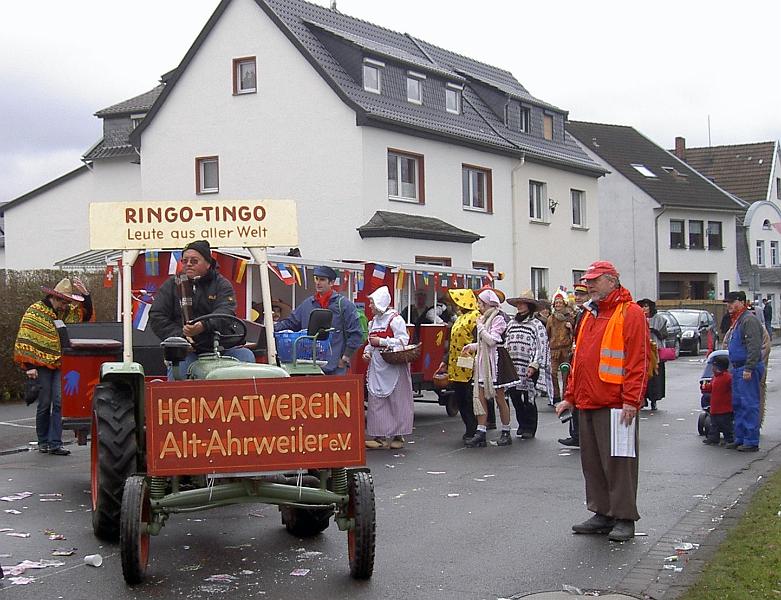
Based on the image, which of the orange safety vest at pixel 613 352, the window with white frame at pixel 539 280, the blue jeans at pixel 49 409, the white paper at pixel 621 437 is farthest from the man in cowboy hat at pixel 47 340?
the window with white frame at pixel 539 280

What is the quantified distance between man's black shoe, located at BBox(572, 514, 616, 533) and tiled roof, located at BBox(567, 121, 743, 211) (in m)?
46.5

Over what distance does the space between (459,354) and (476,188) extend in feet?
69.7

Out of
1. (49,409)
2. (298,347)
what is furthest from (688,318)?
(49,409)

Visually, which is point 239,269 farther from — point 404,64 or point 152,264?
point 404,64

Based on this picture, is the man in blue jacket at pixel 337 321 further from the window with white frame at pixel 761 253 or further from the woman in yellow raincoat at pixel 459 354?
the window with white frame at pixel 761 253

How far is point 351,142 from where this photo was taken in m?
28.9

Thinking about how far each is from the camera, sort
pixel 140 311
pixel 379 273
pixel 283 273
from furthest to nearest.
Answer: pixel 379 273
pixel 283 273
pixel 140 311

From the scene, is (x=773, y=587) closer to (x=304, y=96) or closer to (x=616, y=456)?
(x=616, y=456)

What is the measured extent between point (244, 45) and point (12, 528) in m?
23.8

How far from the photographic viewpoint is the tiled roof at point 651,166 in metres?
53.9

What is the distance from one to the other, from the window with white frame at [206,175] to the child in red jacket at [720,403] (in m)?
20.4

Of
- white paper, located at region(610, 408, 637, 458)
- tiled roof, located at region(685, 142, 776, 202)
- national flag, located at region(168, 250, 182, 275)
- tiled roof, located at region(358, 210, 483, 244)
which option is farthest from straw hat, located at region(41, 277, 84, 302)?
tiled roof, located at region(685, 142, 776, 202)

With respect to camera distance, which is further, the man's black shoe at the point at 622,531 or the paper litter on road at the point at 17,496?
the paper litter on road at the point at 17,496

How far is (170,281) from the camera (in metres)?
8.27
